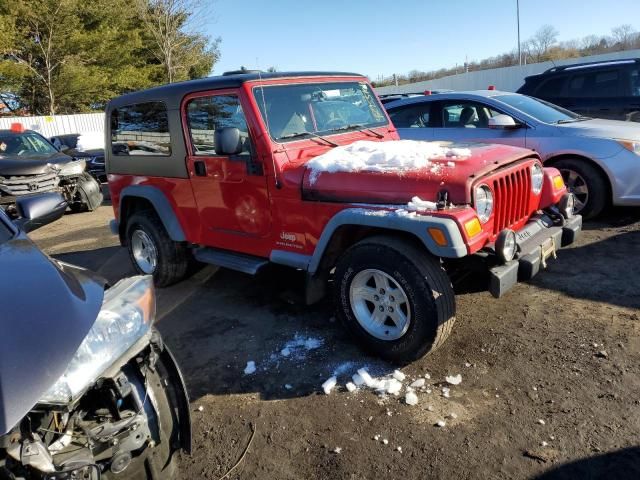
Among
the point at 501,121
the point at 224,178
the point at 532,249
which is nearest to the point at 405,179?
A: the point at 532,249

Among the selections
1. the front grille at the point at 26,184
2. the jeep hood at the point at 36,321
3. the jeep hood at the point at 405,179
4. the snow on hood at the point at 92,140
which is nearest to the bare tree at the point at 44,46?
the snow on hood at the point at 92,140

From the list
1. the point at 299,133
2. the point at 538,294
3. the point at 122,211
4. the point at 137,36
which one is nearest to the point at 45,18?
the point at 137,36

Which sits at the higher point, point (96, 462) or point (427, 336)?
point (96, 462)

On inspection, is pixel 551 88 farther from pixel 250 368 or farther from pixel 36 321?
pixel 36 321

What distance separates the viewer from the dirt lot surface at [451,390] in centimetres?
255

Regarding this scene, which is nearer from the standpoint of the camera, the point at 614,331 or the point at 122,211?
the point at 614,331

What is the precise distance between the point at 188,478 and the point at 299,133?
8.67 ft

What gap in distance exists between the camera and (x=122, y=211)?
18.1 ft

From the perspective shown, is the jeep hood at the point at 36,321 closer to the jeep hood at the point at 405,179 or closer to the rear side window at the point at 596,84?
the jeep hood at the point at 405,179

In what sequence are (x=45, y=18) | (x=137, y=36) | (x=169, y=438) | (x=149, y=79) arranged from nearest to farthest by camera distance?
(x=169, y=438), (x=45, y=18), (x=137, y=36), (x=149, y=79)

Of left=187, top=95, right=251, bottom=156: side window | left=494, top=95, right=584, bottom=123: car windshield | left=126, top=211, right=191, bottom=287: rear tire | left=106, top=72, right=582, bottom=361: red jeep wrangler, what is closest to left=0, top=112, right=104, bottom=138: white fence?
left=126, top=211, right=191, bottom=287: rear tire

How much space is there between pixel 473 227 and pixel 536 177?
49.5 inches

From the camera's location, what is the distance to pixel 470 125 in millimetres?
6836

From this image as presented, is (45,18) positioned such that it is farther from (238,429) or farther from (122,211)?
(238,429)
